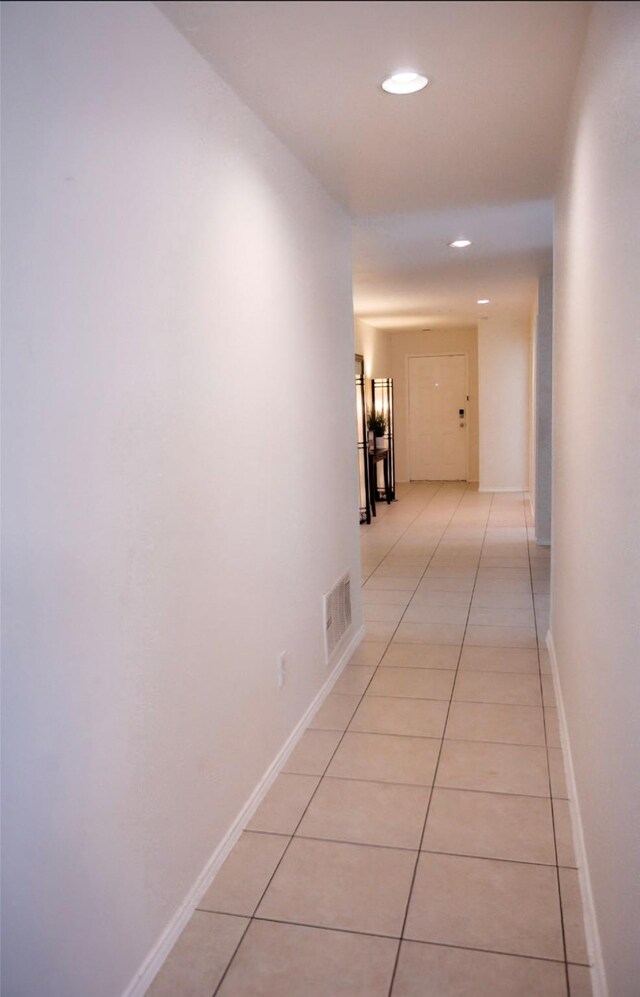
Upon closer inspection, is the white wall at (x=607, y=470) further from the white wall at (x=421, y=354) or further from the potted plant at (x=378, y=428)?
the white wall at (x=421, y=354)

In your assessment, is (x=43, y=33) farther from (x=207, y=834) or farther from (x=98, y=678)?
(x=207, y=834)

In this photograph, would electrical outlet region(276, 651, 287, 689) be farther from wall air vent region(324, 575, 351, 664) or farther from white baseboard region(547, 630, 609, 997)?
white baseboard region(547, 630, 609, 997)

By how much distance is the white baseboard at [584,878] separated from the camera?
1.82 metres

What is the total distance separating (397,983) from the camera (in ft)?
6.08

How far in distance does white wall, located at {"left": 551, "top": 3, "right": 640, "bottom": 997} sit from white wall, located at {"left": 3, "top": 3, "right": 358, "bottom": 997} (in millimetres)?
1031

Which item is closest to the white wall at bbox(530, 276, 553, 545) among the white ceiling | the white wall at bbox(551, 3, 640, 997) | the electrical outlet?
the white ceiling

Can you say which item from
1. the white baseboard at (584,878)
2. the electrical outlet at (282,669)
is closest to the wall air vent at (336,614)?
the electrical outlet at (282,669)

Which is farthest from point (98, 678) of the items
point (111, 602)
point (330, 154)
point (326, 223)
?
point (326, 223)

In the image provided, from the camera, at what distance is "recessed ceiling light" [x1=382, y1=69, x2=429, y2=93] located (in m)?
2.28

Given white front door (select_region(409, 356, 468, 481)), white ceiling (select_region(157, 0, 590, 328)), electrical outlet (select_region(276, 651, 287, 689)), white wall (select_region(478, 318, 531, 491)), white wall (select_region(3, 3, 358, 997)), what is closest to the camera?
white wall (select_region(3, 3, 358, 997))

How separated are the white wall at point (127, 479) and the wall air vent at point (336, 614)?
0.80 m

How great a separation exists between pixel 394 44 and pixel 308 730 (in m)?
2.58

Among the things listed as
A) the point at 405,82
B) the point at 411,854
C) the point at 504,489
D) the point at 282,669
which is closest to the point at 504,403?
the point at 504,489

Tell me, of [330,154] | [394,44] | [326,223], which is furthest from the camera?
[326,223]
